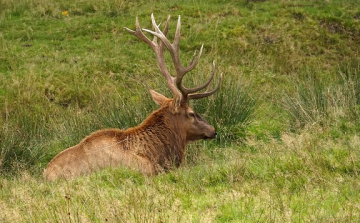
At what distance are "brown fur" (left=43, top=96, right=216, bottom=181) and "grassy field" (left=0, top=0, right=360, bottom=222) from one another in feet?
1.26

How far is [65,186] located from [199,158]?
2636mm

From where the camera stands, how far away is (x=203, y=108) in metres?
10.2

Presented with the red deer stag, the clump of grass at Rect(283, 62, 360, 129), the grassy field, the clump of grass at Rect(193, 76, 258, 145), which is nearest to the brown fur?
the red deer stag

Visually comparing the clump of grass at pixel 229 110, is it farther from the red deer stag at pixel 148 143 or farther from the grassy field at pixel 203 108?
the red deer stag at pixel 148 143

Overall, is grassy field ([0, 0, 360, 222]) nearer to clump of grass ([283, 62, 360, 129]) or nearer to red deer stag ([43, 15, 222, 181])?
clump of grass ([283, 62, 360, 129])

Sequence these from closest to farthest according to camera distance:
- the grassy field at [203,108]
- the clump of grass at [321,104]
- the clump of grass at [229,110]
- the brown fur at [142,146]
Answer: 1. the grassy field at [203,108]
2. the brown fur at [142,146]
3. the clump of grass at [321,104]
4. the clump of grass at [229,110]

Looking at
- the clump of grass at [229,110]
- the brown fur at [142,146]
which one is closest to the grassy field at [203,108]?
the clump of grass at [229,110]

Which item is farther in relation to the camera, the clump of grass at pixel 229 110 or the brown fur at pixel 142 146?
the clump of grass at pixel 229 110

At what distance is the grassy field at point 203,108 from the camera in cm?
554

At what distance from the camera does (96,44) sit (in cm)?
1622

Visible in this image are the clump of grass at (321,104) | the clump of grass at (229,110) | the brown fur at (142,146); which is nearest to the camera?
the brown fur at (142,146)

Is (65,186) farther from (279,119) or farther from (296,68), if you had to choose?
(296,68)

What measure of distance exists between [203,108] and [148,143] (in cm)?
214

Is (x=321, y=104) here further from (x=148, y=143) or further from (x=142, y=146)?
(x=142, y=146)
